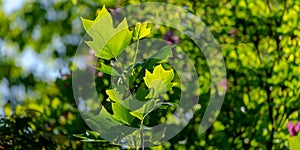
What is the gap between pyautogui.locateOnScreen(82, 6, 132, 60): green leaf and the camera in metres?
0.46

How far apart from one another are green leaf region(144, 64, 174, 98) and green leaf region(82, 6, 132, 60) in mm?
36

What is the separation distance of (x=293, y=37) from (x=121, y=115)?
66.1 inches

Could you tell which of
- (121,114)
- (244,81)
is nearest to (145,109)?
(121,114)

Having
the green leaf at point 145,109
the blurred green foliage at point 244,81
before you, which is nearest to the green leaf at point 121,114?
the green leaf at point 145,109

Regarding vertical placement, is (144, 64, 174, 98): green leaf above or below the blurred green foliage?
above

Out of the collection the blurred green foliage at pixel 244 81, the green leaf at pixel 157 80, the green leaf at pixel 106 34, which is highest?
the green leaf at pixel 106 34

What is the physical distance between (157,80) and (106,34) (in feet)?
0.20

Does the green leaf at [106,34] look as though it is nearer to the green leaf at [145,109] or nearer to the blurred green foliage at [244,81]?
the green leaf at [145,109]

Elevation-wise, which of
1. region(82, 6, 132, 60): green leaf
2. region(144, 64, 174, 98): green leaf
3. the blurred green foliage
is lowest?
the blurred green foliage

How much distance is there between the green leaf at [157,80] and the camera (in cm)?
48

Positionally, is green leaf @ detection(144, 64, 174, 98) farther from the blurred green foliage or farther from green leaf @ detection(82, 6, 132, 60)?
the blurred green foliage

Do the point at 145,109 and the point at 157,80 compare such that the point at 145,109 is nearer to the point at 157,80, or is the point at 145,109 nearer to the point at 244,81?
the point at 157,80

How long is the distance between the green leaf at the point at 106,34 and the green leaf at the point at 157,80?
0.12 feet

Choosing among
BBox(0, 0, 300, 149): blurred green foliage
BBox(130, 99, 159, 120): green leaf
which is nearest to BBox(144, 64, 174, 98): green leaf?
BBox(130, 99, 159, 120): green leaf
